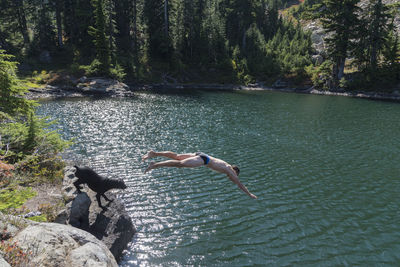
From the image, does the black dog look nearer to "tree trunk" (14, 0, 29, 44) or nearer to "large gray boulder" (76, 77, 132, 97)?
"large gray boulder" (76, 77, 132, 97)

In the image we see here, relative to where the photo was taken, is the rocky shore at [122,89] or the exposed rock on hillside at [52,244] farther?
the rocky shore at [122,89]

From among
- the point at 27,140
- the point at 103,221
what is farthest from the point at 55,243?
the point at 27,140

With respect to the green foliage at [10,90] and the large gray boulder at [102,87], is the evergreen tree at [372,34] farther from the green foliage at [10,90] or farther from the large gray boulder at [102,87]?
the green foliage at [10,90]

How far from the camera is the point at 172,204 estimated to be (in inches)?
521

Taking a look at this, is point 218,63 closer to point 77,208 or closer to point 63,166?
point 63,166

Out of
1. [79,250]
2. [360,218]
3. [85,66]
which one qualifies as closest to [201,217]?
[79,250]

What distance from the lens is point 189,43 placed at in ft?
252

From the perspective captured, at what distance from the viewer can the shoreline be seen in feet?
151

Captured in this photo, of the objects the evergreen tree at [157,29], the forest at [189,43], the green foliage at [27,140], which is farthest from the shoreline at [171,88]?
the green foliage at [27,140]

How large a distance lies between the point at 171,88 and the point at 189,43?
22081mm

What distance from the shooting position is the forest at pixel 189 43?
58500 mm

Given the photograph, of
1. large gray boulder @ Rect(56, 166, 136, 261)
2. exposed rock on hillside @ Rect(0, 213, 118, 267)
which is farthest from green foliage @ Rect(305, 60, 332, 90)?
exposed rock on hillside @ Rect(0, 213, 118, 267)

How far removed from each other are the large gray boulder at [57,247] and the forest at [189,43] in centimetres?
5299

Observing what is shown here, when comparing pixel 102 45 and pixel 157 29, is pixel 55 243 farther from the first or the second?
pixel 157 29
